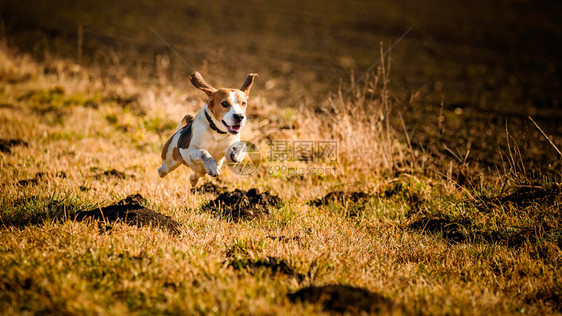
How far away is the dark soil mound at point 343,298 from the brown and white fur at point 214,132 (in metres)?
1.37

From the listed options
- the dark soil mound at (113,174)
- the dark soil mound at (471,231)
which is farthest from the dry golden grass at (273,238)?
the dark soil mound at (113,174)

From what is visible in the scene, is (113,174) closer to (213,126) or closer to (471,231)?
(213,126)

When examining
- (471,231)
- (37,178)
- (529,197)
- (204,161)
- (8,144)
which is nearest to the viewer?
(204,161)

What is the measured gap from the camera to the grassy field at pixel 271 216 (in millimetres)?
2719

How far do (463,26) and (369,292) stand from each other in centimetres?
2403

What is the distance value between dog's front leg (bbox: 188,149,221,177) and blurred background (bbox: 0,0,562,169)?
2800 mm

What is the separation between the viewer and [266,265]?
3.15 metres

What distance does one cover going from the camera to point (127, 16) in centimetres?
2062

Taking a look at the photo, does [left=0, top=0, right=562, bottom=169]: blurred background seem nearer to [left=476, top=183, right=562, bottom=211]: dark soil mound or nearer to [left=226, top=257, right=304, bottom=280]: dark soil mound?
[left=476, top=183, right=562, bottom=211]: dark soil mound

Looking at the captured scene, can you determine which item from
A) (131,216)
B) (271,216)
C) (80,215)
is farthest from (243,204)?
(80,215)

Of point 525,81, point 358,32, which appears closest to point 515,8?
point 358,32

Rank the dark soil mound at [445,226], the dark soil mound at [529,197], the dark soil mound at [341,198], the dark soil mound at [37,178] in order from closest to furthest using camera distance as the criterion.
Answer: the dark soil mound at [445,226] → the dark soil mound at [529,197] → the dark soil mound at [37,178] → the dark soil mound at [341,198]

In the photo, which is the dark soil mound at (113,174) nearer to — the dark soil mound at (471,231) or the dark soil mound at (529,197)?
the dark soil mound at (471,231)

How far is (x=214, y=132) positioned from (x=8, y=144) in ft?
13.7
